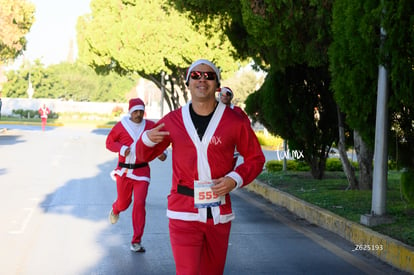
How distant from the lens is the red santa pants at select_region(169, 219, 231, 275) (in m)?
5.84

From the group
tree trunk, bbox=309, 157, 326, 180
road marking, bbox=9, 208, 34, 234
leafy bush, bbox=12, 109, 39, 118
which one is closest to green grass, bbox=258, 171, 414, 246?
tree trunk, bbox=309, 157, 326, 180

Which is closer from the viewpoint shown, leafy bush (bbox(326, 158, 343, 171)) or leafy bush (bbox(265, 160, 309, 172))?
leafy bush (bbox(265, 160, 309, 172))

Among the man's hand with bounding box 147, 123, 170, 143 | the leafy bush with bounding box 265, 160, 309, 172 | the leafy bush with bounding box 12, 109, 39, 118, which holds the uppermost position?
the leafy bush with bounding box 12, 109, 39, 118

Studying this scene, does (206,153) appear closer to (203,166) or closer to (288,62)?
(203,166)

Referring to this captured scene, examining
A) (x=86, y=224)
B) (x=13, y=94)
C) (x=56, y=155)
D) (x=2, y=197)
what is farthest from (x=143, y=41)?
(x=13, y=94)

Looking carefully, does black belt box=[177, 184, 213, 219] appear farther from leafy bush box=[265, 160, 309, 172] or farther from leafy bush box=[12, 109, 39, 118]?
leafy bush box=[12, 109, 39, 118]

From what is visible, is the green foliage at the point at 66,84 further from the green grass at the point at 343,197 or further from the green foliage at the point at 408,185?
the green foliage at the point at 408,185

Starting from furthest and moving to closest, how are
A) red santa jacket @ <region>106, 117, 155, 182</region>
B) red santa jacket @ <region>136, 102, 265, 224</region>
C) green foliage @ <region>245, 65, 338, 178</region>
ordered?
green foliage @ <region>245, 65, 338, 178</region>
red santa jacket @ <region>106, 117, 155, 182</region>
red santa jacket @ <region>136, 102, 265, 224</region>

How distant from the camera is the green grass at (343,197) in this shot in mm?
10703

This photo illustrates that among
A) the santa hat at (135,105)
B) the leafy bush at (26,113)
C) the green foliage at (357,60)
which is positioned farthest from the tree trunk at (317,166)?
the leafy bush at (26,113)

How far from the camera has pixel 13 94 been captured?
112938 mm

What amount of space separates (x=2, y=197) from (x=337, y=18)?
7.62 metres

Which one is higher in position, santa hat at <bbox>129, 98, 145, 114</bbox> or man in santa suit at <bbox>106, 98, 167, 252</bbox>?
santa hat at <bbox>129, 98, 145, 114</bbox>

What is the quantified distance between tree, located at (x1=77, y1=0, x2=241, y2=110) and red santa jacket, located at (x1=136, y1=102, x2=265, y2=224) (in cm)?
3198
